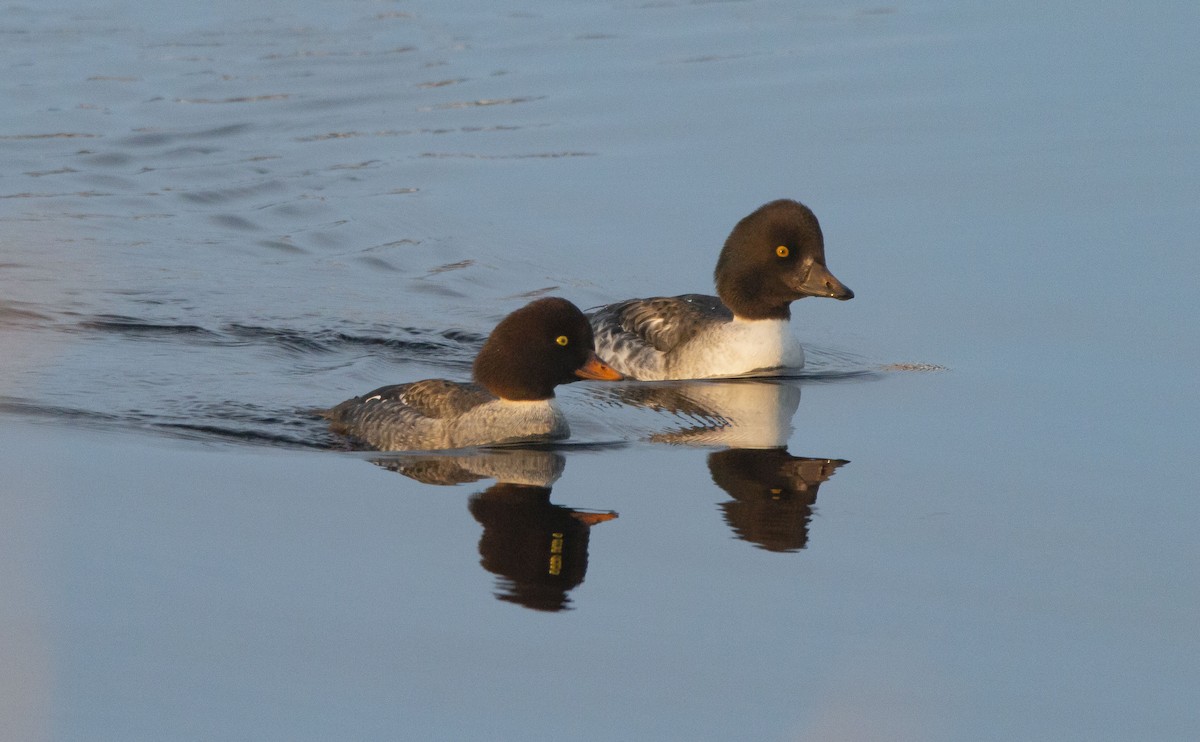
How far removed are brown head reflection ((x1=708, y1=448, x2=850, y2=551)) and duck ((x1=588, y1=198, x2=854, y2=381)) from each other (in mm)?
2721

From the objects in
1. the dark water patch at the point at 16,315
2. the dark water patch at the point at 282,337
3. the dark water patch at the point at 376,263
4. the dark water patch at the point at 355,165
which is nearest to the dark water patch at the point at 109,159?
the dark water patch at the point at 355,165

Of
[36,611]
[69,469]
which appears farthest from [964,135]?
[36,611]

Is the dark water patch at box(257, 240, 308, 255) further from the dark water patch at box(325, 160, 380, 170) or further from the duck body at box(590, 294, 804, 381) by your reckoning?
the duck body at box(590, 294, 804, 381)

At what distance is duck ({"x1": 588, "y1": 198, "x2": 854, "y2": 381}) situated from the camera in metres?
14.3

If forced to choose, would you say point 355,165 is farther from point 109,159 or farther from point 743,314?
point 743,314

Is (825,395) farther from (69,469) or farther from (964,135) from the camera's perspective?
(964,135)

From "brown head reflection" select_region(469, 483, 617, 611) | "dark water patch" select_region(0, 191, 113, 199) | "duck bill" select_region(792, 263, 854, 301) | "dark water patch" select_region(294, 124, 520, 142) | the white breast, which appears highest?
"dark water patch" select_region(294, 124, 520, 142)

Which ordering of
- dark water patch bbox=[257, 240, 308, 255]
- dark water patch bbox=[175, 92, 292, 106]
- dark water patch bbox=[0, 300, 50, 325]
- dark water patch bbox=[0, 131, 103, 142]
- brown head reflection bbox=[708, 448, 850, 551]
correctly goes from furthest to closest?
dark water patch bbox=[175, 92, 292, 106]
dark water patch bbox=[0, 131, 103, 142]
dark water patch bbox=[257, 240, 308, 255]
dark water patch bbox=[0, 300, 50, 325]
brown head reflection bbox=[708, 448, 850, 551]

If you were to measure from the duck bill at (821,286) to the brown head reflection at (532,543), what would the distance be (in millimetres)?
4348

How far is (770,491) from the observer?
1061cm

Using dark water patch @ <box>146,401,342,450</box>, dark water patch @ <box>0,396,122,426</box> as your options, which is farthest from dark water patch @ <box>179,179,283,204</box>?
dark water patch @ <box>0,396,122,426</box>

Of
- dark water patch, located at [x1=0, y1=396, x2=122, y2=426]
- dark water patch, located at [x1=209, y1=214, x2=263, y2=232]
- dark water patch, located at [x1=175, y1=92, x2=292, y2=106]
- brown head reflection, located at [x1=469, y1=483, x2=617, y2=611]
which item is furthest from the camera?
dark water patch, located at [x1=175, y1=92, x2=292, y2=106]

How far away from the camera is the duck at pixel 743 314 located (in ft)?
46.8

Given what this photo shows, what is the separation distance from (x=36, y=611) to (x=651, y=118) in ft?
50.8
